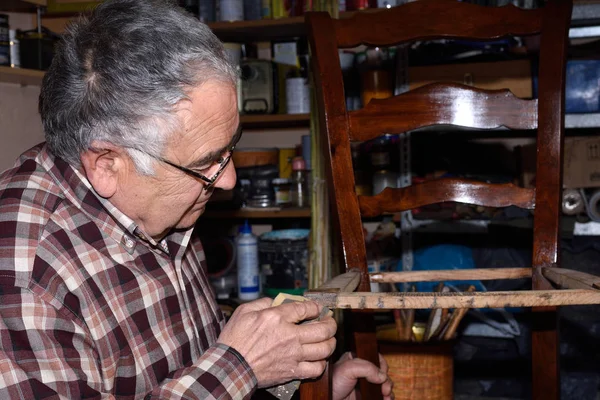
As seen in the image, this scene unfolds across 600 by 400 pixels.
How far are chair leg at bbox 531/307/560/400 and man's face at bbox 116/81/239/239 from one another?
609 mm

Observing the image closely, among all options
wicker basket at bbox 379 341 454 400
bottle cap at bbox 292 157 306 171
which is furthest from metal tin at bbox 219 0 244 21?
wicker basket at bbox 379 341 454 400

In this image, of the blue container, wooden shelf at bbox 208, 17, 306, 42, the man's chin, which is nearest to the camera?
the man's chin

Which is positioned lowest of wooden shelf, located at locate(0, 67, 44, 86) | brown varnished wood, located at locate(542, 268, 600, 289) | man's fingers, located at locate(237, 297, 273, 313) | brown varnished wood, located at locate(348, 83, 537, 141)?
man's fingers, located at locate(237, 297, 273, 313)

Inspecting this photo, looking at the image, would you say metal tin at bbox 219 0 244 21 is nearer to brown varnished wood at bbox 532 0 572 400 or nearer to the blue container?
the blue container

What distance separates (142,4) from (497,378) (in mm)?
1890

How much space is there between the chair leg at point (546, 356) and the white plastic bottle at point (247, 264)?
5.55 feet

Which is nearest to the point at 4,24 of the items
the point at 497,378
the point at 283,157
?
the point at 283,157

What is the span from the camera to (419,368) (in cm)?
182

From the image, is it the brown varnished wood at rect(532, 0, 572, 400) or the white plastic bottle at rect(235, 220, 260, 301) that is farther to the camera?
the white plastic bottle at rect(235, 220, 260, 301)

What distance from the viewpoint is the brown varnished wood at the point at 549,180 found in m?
1.21

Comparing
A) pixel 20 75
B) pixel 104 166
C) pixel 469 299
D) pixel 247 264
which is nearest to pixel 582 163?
pixel 247 264

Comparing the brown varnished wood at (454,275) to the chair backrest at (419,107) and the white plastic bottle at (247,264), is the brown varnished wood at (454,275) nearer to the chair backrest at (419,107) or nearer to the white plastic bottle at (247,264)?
the chair backrest at (419,107)

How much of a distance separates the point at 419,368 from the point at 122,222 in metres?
1.09

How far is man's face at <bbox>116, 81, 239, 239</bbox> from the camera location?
37.4 inches
